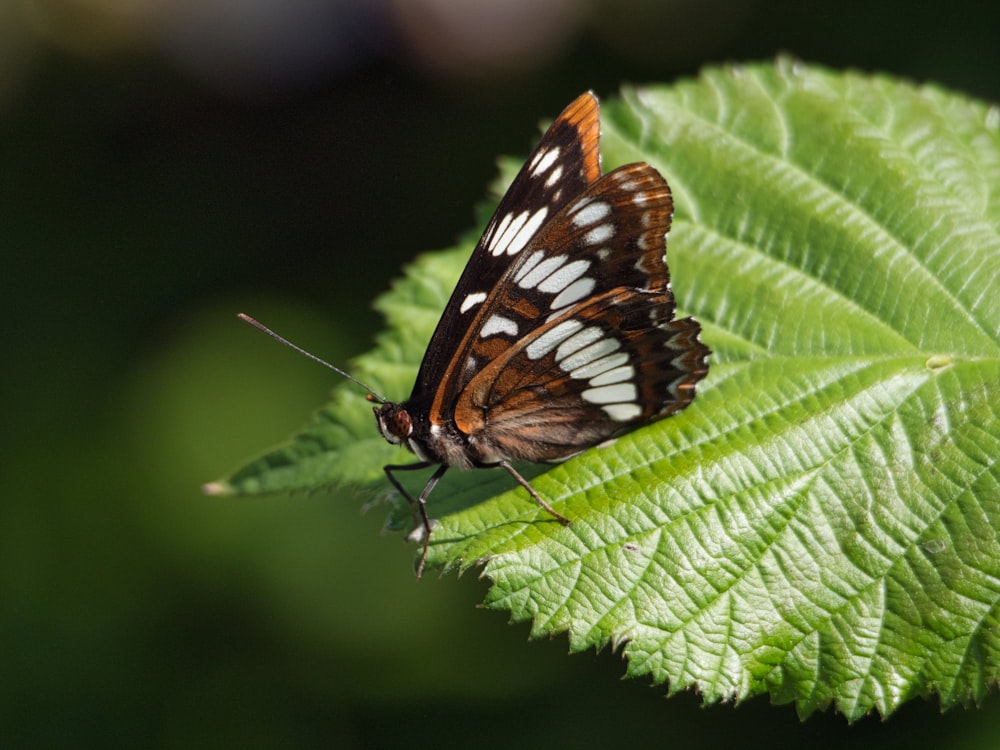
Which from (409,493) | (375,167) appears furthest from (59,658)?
(375,167)

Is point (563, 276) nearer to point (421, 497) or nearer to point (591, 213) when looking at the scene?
point (591, 213)

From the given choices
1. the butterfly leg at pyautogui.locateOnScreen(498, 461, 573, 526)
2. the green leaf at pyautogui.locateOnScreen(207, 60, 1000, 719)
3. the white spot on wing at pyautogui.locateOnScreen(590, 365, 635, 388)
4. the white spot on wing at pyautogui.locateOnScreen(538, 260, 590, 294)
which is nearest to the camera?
the green leaf at pyautogui.locateOnScreen(207, 60, 1000, 719)

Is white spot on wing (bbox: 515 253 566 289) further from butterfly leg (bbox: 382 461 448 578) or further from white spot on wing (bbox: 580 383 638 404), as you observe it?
butterfly leg (bbox: 382 461 448 578)

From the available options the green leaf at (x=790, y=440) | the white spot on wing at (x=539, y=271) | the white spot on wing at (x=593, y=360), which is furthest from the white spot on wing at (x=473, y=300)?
the green leaf at (x=790, y=440)

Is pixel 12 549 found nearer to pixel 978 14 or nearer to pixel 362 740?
pixel 362 740

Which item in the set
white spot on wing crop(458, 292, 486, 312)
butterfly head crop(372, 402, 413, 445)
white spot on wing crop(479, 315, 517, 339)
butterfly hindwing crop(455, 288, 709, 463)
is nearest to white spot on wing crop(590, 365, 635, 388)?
butterfly hindwing crop(455, 288, 709, 463)

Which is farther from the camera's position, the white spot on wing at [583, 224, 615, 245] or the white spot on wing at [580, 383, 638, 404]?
the white spot on wing at [580, 383, 638, 404]

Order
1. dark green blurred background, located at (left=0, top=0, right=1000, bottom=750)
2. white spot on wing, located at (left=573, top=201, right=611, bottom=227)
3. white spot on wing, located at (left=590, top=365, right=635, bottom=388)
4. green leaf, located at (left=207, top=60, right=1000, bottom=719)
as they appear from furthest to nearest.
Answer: dark green blurred background, located at (left=0, top=0, right=1000, bottom=750) < white spot on wing, located at (left=590, top=365, right=635, bottom=388) < white spot on wing, located at (left=573, top=201, right=611, bottom=227) < green leaf, located at (left=207, top=60, right=1000, bottom=719)
